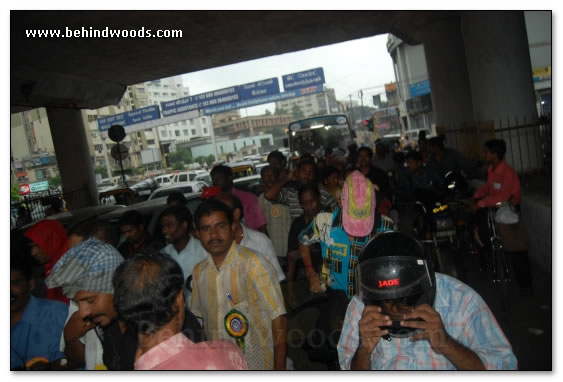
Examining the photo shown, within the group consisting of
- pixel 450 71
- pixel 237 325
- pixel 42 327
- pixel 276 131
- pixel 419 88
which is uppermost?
pixel 419 88

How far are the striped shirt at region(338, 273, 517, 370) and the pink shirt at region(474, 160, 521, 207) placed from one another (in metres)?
2.55

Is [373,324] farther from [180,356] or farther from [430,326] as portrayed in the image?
[180,356]

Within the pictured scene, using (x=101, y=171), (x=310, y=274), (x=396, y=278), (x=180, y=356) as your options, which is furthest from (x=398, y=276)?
(x=101, y=171)

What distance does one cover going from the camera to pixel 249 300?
2301 millimetres

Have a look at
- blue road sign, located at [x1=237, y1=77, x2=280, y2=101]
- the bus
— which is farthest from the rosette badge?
blue road sign, located at [x1=237, y1=77, x2=280, y2=101]

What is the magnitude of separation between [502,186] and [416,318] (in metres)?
2.91

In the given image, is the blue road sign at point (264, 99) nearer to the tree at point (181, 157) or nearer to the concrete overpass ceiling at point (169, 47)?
the tree at point (181, 157)

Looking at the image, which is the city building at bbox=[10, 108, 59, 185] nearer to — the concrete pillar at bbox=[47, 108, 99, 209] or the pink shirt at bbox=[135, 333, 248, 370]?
the concrete pillar at bbox=[47, 108, 99, 209]

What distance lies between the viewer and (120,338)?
209 centimetres

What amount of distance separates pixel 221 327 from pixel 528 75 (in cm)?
660

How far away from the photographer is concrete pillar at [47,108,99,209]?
1327 cm

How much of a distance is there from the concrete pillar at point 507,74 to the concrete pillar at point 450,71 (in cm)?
502
